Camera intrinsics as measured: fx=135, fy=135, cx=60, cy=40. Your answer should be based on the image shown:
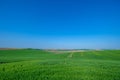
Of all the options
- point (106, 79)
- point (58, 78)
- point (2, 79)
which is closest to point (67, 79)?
point (58, 78)

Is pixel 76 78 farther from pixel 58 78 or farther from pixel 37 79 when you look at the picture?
pixel 37 79

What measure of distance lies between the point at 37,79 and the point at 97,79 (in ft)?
17.3

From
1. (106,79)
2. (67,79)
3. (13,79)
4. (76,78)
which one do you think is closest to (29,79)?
(13,79)

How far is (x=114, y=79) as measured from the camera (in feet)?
39.6

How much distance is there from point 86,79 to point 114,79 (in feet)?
8.41

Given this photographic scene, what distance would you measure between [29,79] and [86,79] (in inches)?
195

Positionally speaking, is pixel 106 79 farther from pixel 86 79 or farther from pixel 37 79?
pixel 37 79

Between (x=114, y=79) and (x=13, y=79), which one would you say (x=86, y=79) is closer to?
(x=114, y=79)

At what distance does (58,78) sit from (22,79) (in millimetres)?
3128

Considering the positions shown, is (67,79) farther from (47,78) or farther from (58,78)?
(47,78)

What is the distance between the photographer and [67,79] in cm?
1177

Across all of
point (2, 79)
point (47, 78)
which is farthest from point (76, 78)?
point (2, 79)

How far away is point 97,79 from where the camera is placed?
11938mm

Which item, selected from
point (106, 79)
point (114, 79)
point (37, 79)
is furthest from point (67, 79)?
point (114, 79)
